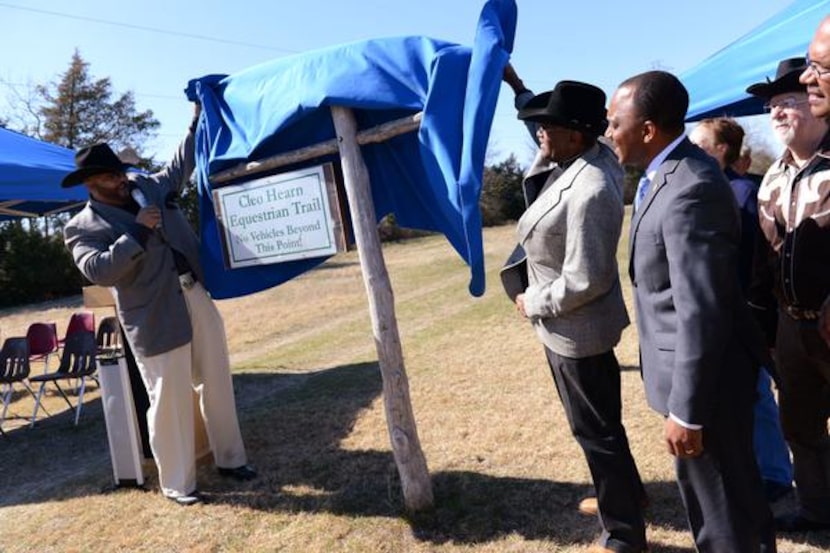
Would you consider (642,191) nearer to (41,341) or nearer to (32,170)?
(32,170)

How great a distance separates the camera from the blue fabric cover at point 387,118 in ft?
9.78

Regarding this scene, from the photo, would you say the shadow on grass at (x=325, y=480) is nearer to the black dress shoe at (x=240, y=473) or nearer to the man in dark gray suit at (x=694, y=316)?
the black dress shoe at (x=240, y=473)

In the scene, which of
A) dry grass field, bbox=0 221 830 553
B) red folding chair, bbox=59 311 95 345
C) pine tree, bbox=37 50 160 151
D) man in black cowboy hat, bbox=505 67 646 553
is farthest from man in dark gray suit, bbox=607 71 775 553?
Result: pine tree, bbox=37 50 160 151

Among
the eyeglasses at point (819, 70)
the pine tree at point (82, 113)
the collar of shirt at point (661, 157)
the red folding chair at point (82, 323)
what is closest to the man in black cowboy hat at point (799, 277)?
the eyeglasses at point (819, 70)

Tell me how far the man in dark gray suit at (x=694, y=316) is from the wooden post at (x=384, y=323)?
1656mm

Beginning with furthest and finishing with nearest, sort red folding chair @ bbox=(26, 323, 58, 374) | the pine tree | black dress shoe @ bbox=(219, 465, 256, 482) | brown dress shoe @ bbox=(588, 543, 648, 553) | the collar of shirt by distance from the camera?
the pine tree → red folding chair @ bbox=(26, 323, 58, 374) → black dress shoe @ bbox=(219, 465, 256, 482) → brown dress shoe @ bbox=(588, 543, 648, 553) → the collar of shirt

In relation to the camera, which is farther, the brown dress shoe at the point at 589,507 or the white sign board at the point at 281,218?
the white sign board at the point at 281,218

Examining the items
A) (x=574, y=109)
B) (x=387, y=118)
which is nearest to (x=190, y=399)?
(x=387, y=118)

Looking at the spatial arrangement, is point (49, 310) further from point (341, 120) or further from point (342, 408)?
Result: point (341, 120)

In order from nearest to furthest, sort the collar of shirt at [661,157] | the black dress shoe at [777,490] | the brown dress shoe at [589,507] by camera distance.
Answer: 1. the collar of shirt at [661,157]
2. the black dress shoe at [777,490]
3. the brown dress shoe at [589,507]

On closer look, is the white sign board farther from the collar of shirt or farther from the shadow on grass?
the collar of shirt

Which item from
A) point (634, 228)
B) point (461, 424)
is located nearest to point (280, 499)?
point (461, 424)

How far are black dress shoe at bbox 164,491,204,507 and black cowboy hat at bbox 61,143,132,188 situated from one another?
2194 mm

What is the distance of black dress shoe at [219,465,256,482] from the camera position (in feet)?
15.1
